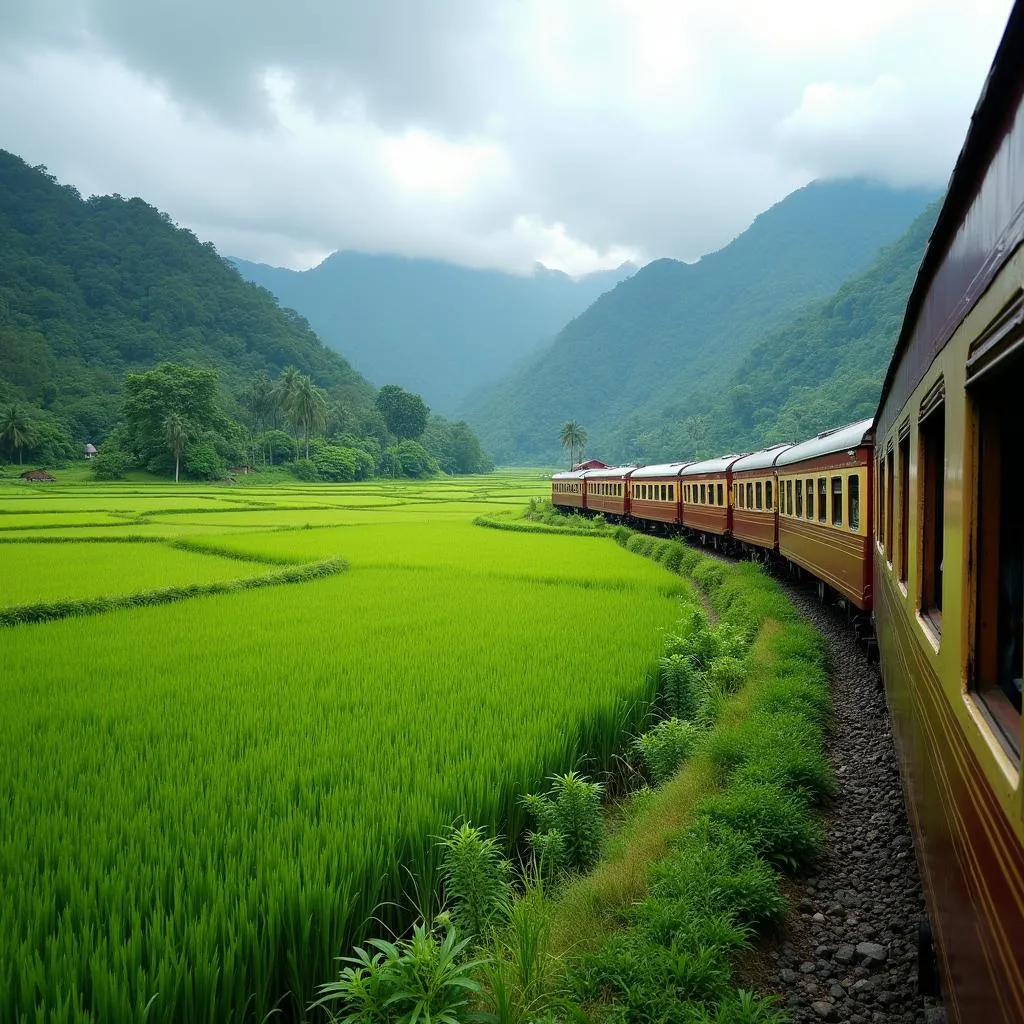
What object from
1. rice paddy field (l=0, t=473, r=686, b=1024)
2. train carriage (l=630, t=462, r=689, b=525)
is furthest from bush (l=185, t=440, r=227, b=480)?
rice paddy field (l=0, t=473, r=686, b=1024)

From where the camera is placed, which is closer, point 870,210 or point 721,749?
point 721,749

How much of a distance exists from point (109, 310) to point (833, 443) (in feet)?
363

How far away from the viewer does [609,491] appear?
1223 inches

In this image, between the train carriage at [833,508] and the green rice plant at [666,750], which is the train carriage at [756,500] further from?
the green rice plant at [666,750]

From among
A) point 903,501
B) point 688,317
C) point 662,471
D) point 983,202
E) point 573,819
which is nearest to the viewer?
point 983,202

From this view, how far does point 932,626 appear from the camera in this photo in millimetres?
3000

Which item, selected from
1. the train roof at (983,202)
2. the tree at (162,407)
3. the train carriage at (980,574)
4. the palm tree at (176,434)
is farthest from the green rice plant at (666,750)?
the tree at (162,407)

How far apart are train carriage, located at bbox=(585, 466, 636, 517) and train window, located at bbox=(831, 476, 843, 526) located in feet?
61.7

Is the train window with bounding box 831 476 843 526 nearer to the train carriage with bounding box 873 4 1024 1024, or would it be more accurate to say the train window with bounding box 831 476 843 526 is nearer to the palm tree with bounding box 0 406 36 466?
the train carriage with bounding box 873 4 1024 1024

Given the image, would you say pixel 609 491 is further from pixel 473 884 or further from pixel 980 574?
pixel 980 574

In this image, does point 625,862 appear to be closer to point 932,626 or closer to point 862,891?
point 862,891

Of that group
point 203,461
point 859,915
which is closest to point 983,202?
point 859,915

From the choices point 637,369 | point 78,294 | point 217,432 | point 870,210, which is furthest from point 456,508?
point 870,210

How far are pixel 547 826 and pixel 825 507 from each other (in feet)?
22.8
